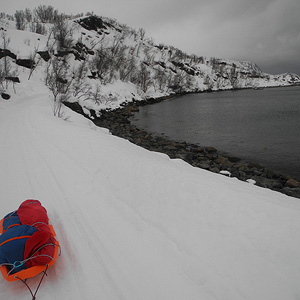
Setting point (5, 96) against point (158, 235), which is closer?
point (158, 235)

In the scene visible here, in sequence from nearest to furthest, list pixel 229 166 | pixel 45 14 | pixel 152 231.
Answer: pixel 152 231
pixel 229 166
pixel 45 14

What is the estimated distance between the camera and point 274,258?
2.57 metres

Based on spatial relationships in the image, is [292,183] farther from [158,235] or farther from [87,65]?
[87,65]

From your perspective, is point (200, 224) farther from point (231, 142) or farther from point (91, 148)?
point (231, 142)

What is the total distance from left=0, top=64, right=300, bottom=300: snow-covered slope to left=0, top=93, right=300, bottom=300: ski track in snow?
0.01 metres

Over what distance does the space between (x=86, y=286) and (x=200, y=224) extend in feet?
7.12

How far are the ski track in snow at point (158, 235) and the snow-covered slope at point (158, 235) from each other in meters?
0.01

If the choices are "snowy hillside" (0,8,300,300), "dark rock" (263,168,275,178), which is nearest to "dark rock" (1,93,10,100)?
"snowy hillside" (0,8,300,300)

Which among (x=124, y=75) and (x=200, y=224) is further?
(x=124, y=75)

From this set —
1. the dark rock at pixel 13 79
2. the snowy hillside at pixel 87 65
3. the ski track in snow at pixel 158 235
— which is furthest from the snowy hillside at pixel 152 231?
the dark rock at pixel 13 79

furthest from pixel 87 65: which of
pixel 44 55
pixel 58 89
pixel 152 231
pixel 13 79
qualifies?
pixel 152 231

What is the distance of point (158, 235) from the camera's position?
11.3ft

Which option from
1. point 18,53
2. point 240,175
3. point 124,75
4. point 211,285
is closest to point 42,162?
point 211,285

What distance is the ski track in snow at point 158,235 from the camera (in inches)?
98.7
